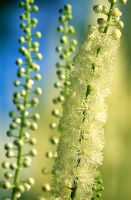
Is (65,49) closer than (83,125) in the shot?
No

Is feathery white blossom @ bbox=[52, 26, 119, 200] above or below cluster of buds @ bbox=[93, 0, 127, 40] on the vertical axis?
below

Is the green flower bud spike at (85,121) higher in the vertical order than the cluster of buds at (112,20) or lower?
lower

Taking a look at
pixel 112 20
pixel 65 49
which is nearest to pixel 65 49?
pixel 65 49

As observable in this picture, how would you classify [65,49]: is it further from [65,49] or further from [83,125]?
[83,125]

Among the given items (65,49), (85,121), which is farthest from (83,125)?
(65,49)

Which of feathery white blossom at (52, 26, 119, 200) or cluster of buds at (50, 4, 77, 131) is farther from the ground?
cluster of buds at (50, 4, 77, 131)

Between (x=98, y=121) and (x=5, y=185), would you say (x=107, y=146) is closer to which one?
(x=98, y=121)

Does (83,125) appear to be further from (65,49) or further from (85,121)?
(65,49)

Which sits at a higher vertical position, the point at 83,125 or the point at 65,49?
the point at 65,49
